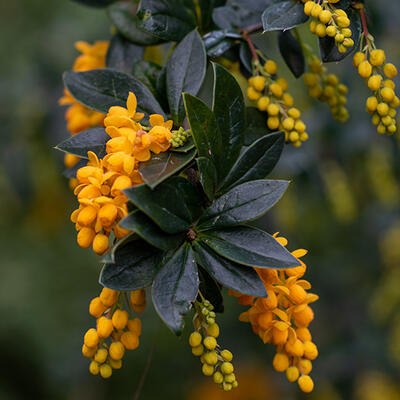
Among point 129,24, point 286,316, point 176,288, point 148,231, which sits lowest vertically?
point 286,316

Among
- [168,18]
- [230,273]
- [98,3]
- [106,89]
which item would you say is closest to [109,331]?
[230,273]

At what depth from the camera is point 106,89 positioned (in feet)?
3.45

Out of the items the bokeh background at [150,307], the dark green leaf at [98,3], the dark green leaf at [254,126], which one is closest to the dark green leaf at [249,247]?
the dark green leaf at [254,126]

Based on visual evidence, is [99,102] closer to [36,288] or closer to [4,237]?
[36,288]

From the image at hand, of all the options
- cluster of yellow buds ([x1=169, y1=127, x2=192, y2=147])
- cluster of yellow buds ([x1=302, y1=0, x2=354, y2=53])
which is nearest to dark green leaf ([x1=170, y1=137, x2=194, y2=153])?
cluster of yellow buds ([x1=169, y1=127, x2=192, y2=147])

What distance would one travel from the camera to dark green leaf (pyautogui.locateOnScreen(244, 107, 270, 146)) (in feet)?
3.46

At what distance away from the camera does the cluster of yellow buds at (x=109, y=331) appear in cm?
86

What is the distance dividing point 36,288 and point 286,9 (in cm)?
254

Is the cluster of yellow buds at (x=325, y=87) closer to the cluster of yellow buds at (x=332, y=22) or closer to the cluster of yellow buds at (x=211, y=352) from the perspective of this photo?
the cluster of yellow buds at (x=332, y=22)

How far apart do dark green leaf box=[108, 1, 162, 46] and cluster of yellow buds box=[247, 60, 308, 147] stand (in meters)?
0.28

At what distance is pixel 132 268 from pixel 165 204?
12 cm

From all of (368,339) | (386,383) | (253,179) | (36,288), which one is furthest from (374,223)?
(36,288)

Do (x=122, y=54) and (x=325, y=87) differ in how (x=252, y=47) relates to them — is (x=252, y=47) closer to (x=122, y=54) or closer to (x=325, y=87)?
(x=325, y=87)

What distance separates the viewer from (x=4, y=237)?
→ 3.27 metres
